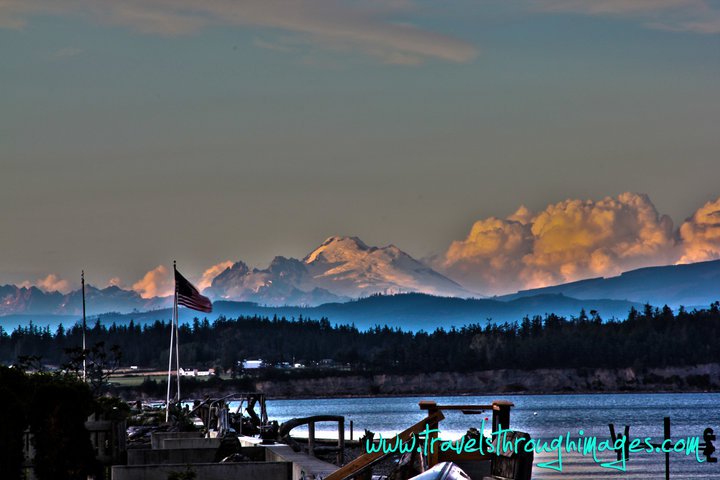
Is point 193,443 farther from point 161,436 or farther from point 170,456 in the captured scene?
point 161,436

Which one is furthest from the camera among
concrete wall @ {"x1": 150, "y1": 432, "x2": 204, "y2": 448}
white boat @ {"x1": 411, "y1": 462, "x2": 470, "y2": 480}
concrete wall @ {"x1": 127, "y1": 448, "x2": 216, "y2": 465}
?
concrete wall @ {"x1": 150, "y1": 432, "x2": 204, "y2": 448}

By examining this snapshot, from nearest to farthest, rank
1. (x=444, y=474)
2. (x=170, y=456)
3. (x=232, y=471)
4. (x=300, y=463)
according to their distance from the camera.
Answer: (x=444, y=474)
(x=300, y=463)
(x=232, y=471)
(x=170, y=456)

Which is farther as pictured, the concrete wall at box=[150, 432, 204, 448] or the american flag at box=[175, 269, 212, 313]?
the american flag at box=[175, 269, 212, 313]

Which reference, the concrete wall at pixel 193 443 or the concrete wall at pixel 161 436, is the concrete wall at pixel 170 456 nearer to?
the concrete wall at pixel 193 443

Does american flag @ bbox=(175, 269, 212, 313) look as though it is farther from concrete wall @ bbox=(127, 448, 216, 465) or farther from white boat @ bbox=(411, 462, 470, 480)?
white boat @ bbox=(411, 462, 470, 480)

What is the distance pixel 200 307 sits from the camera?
6725 cm

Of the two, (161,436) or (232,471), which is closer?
(232,471)

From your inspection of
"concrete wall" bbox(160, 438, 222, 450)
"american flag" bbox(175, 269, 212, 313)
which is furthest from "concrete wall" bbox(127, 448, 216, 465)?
"american flag" bbox(175, 269, 212, 313)

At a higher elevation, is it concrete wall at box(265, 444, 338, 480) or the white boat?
the white boat

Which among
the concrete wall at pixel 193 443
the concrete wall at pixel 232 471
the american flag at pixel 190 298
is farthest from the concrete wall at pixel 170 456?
the american flag at pixel 190 298

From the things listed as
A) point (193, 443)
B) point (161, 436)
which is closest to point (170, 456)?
point (193, 443)

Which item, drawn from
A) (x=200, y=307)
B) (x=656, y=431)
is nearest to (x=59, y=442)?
(x=200, y=307)

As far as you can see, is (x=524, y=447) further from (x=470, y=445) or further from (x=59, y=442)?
(x=59, y=442)

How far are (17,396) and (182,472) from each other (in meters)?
4.42
